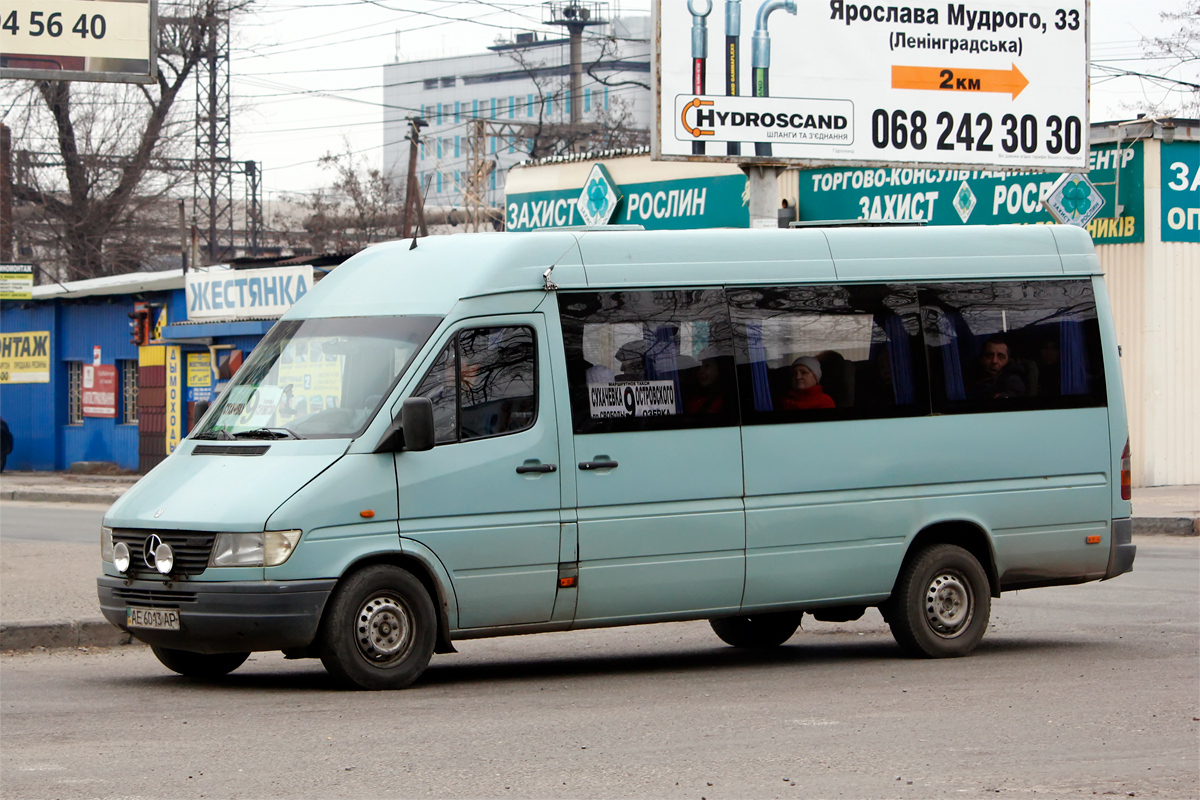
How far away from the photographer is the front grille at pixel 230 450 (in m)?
8.43

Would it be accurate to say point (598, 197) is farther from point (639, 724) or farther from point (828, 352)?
point (639, 724)

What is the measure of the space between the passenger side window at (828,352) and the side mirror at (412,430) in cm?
203

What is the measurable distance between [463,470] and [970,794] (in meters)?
3.56

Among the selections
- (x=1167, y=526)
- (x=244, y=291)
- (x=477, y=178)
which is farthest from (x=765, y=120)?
(x=477, y=178)

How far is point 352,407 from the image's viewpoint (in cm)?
853

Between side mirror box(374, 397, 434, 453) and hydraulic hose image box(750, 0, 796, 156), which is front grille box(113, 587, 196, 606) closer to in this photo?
side mirror box(374, 397, 434, 453)

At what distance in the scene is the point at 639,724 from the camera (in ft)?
24.2

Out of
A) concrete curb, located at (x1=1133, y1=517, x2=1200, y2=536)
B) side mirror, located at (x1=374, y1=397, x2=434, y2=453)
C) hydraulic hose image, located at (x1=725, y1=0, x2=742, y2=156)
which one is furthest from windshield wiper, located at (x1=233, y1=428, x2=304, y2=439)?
hydraulic hose image, located at (x1=725, y1=0, x2=742, y2=156)

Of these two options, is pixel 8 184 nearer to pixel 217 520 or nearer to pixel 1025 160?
pixel 1025 160

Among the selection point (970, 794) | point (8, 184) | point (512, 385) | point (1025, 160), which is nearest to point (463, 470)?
point (512, 385)

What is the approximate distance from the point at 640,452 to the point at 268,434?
80.9 inches

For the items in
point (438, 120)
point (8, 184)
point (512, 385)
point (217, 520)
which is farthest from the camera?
point (438, 120)

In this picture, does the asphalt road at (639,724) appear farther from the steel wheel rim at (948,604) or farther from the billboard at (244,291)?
the billboard at (244,291)

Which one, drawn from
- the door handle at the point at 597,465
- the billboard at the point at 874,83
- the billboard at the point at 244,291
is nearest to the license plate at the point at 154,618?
the door handle at the point at 597,465
